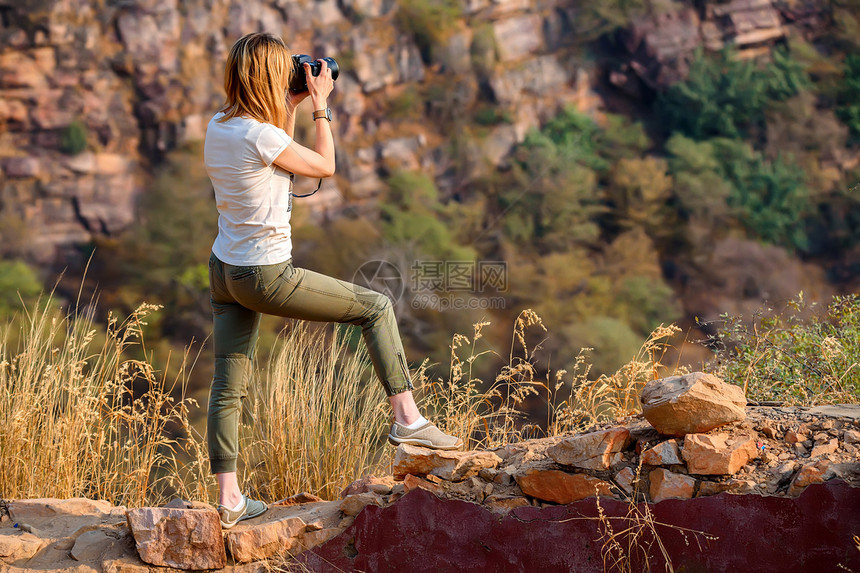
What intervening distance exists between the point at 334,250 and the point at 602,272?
7.72 meters

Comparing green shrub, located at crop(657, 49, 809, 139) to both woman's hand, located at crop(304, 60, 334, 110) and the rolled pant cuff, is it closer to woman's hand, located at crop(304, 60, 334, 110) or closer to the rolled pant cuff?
woman's hand, located at crop(304, 60, 334, 110)

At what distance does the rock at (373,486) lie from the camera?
91.0 inches

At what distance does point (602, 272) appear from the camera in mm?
23375

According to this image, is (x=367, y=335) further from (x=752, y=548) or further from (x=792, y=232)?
(x=792, y=232)

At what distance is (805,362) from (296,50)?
22.1 metres

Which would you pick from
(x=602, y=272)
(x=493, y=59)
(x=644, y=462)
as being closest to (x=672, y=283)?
(x=602, y=272)

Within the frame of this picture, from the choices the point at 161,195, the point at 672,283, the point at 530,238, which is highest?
the point at 161,195

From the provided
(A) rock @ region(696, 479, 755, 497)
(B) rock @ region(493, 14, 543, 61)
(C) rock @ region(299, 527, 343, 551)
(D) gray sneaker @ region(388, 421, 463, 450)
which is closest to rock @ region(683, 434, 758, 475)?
(A) rock @ region(696, 479, 755, 497)

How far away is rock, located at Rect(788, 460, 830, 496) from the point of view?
1939 mm

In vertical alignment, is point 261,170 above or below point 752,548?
above

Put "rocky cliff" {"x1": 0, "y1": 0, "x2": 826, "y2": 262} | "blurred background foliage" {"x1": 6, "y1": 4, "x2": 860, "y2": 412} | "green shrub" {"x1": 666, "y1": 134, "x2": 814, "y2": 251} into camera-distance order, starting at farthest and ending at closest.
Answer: "green shrub" {"x1": 666, "y1": 134, "x2": 814, "y2": 251}, "rocky cliff" {"x1": 0, "y1": 0, "x2": 826, "y2": 262}, "blurred background foliage" {"x1": 6, "y1": 4, "x2": 860, "y2": 412}

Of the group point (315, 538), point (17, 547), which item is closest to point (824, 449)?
point (315, 538)

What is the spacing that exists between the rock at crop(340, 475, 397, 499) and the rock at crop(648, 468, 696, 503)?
74 centimetres

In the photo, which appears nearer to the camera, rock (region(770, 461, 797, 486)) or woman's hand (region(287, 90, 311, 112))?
rock (region(770, 461, 797, 486))
